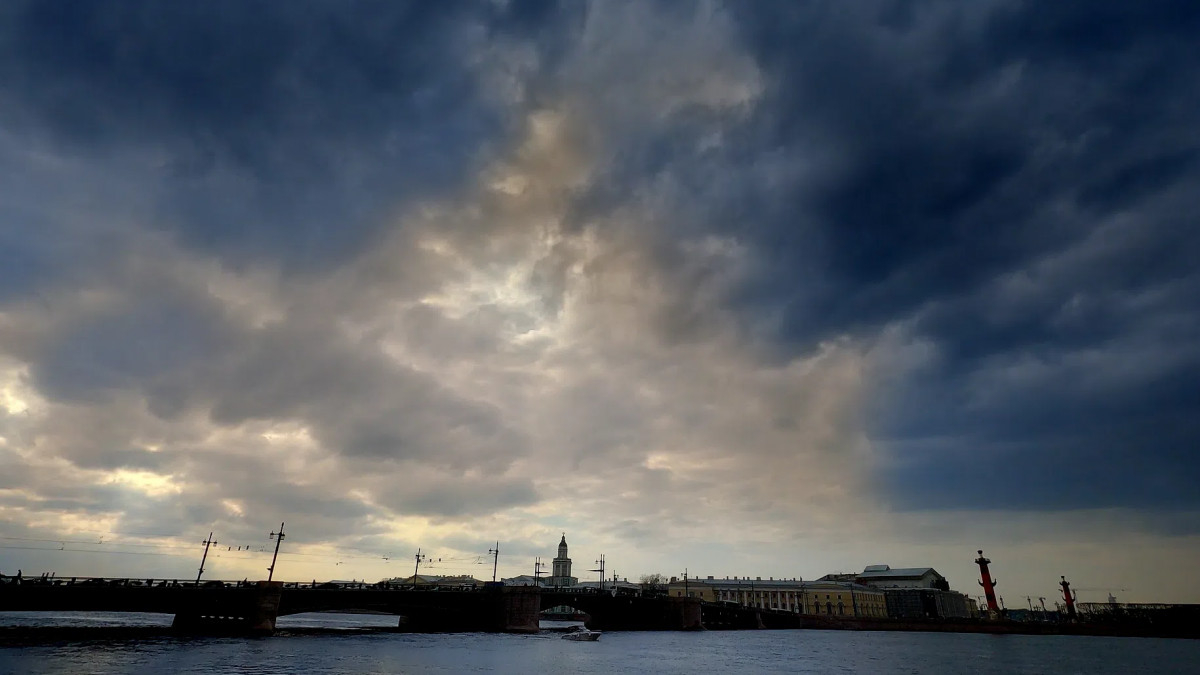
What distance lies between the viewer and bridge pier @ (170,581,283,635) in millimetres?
81688

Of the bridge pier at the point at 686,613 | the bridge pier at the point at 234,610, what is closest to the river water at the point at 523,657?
the bridge pier at the point at 234,610

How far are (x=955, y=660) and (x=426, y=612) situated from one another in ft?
287

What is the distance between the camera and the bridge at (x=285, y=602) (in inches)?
2783

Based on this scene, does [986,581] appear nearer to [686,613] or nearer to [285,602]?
[686,613]

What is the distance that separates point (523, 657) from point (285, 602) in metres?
39.1

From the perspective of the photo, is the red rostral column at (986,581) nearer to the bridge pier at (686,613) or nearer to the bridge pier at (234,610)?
the bridge pier at (686,613)

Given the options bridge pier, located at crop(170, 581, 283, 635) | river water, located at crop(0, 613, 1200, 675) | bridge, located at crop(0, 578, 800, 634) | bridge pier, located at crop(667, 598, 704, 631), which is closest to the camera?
river water, located at crop(0, 613, 1200, 675)

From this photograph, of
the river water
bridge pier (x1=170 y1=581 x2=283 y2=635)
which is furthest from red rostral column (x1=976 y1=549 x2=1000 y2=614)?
bridge pier (x1=170 y1=581 x2=283 y2=635)

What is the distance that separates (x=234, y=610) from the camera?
85250mm

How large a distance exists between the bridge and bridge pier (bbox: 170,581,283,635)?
0.11 metres

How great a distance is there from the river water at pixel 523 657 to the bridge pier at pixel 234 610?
3.77m

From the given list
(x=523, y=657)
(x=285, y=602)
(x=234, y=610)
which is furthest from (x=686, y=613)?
(x=234, y=610)

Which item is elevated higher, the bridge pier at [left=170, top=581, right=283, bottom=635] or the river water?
the bridge pier at [left=170, top=581, right=283, bottom=635]

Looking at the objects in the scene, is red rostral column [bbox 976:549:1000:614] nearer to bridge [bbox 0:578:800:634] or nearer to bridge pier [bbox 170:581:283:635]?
bridge [bbox 0:578:800:634]
